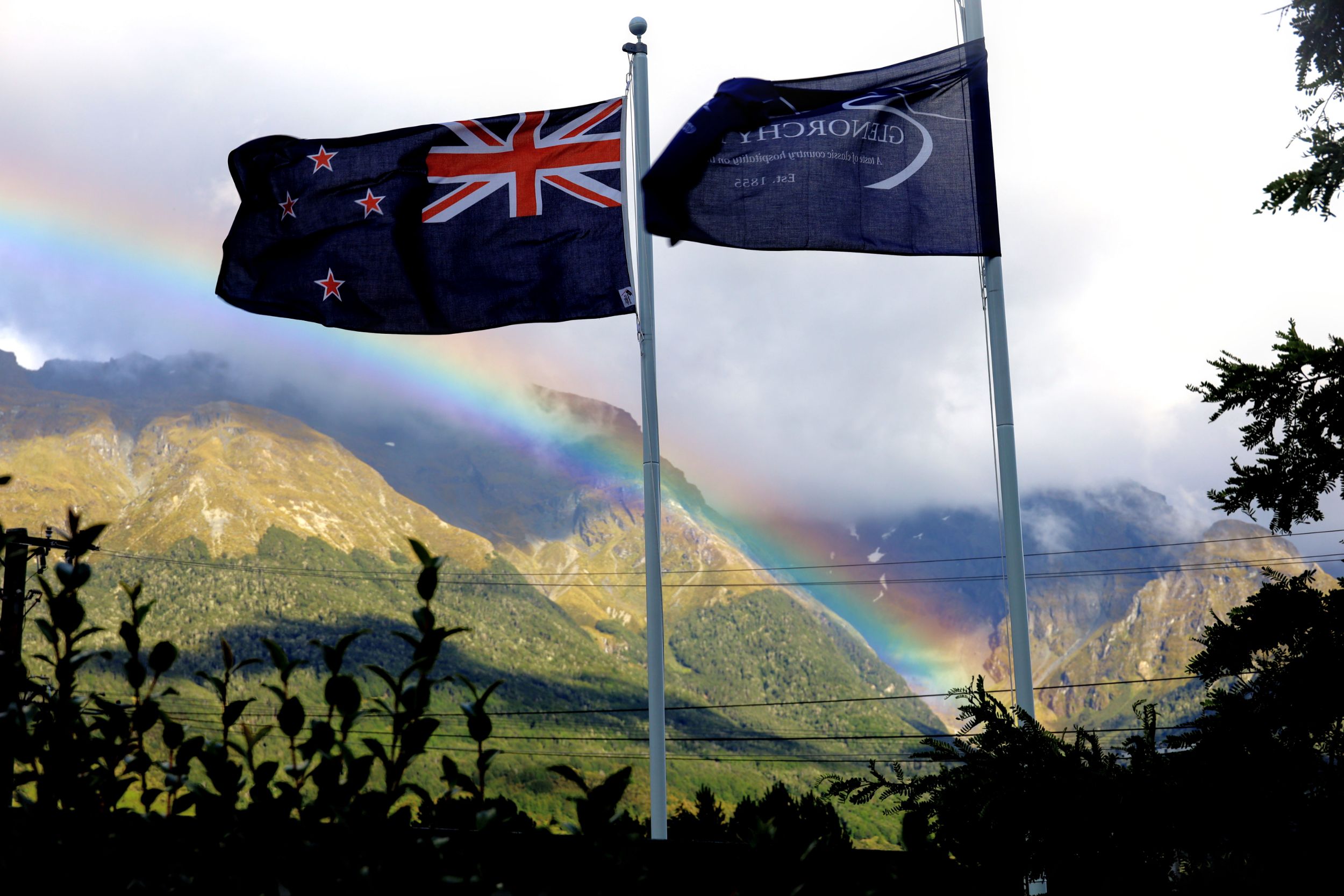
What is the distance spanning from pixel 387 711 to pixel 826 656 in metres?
181

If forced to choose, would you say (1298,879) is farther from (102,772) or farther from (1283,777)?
(102,772)

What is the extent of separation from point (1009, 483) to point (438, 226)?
475 centimetres

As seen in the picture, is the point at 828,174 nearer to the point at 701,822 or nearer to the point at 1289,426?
the point at 1289,426

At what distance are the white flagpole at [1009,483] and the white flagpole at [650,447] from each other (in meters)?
2.29

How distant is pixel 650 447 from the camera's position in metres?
7.82

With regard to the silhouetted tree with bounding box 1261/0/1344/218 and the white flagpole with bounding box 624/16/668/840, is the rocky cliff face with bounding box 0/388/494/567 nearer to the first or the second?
the white flagpole with bounding box 624/16/668/840

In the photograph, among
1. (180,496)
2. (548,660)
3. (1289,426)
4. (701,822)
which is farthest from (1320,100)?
(180,496)

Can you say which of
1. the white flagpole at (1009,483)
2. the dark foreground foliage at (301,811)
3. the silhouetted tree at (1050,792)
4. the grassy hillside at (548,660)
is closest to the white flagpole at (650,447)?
the white flagpole at (1009,483)

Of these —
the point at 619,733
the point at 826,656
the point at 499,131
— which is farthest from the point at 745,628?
A: the point at 499,131

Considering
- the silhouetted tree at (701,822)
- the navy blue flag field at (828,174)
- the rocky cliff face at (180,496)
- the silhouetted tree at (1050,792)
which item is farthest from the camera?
the rocky cliff face at (180,496)

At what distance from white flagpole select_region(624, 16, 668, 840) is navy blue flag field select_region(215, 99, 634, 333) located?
0.17m

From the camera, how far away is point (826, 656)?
6993 inches

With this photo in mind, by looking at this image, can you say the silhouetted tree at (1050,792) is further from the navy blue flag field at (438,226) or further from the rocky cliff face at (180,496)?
the rocky cliff face at (180,496)

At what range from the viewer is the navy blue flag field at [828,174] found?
7.17 m
